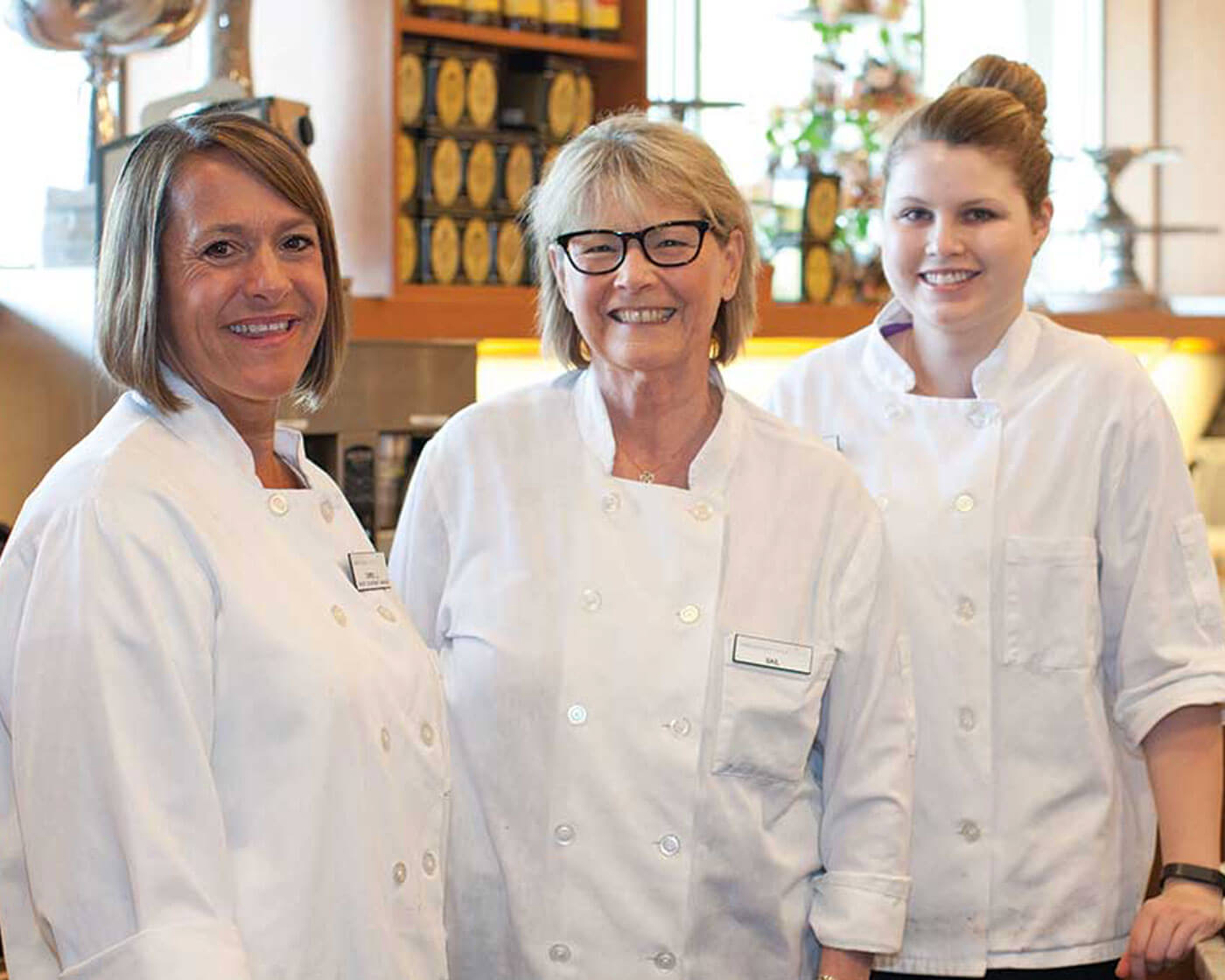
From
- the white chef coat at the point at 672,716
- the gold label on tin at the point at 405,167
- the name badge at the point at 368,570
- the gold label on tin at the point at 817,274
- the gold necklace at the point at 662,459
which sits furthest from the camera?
the gold label on tin at the point at 817,274

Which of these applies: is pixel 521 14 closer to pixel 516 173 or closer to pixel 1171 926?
pixel 516 173

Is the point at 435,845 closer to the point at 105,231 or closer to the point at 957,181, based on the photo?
the point at 105,231

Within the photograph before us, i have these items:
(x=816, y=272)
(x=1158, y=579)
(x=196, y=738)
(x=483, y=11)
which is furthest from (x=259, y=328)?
(x=816, y=272)

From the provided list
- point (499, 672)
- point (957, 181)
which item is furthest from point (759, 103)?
point (499, 672)

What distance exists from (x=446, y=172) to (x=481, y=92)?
19 centimetres

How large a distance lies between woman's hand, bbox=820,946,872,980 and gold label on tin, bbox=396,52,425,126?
6.85 feet

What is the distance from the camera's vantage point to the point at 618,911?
5.85 ft

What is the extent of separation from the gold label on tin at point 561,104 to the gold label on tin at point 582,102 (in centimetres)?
1

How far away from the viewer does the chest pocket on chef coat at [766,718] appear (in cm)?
179

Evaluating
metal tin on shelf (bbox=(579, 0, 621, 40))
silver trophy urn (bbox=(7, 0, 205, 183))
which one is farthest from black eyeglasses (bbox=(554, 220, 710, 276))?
metal tin on shelf (bbox=(579, 0, 621, 40))

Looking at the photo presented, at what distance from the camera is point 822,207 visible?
14.5 feet

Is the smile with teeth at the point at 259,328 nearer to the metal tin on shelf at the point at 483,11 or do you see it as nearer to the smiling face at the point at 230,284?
the smiling face at the point at 230,284

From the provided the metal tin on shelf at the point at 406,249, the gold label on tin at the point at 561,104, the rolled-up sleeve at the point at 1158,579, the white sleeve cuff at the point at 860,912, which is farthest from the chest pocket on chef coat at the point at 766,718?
the gold label on tin at the point at 561,104

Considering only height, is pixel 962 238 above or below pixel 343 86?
below
